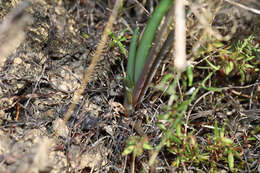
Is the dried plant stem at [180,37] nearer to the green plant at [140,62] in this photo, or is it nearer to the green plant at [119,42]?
the green plant at [140,62]

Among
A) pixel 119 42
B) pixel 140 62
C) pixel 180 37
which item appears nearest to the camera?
pixel 180 37

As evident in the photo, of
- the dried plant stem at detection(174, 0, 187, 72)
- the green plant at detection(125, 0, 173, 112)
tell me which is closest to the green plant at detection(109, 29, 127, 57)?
the green plant at detection(125, 0, 173, 112)

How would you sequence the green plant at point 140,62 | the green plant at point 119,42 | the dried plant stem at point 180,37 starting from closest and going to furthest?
the dried plant stem at point 180,37 → the green plant at point 140,62 → the green plant at point 119,42

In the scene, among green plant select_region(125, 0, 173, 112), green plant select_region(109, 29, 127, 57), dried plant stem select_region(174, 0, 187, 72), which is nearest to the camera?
dried plant stem select_region(174, 0, 187, 72)

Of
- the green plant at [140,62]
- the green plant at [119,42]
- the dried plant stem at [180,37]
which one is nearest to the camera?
the dried plant stem at [180,37]

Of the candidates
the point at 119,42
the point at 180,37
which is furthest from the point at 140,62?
the point at 180,37

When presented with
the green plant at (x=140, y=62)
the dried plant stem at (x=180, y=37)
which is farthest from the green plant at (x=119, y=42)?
the dried plant stem at (x=180, y=37)

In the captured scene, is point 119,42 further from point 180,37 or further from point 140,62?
point 180,37

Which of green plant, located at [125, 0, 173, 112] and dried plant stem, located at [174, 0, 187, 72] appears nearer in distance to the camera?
dried plant stem, located at [174, 0, 187, 72]

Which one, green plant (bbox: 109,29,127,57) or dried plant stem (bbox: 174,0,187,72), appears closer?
dried plant stem (bbox: 174,0,187,72)

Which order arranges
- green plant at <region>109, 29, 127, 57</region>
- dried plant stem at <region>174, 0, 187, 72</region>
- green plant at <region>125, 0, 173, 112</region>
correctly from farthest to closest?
green plant at <region>109, 29, 127, 57</region> → green plant at <region>125, 0, 173, 112</region> → dried plant stem at <region>174, 0, 187, 72</region>

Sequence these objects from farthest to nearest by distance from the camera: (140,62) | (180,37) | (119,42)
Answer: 1. (119,42)
2. (140,62)
3. (180,37)

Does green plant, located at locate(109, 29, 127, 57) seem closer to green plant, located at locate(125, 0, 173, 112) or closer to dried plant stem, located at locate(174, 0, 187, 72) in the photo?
green plant, located at locate(125, 0, 173, 112)
